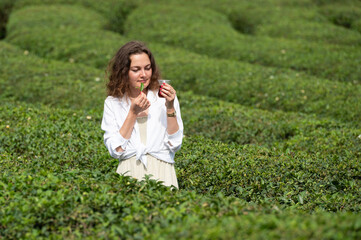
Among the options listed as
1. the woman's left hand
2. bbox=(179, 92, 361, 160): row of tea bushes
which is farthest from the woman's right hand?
bbox=(179, 92, 361, 160): row of tea bushes

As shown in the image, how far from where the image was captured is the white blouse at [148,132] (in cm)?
410

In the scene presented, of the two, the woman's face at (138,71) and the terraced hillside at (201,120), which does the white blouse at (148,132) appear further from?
the terraced hillside at (201,120)

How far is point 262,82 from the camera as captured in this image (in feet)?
41.2

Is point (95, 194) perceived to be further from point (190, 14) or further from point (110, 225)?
point (190, 14)

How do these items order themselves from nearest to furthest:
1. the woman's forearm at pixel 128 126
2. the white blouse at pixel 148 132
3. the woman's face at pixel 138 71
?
the woman's forearm at pixel 128 126 → the white blouse at pixel 148 132 → the woman's face at pixel 138 71

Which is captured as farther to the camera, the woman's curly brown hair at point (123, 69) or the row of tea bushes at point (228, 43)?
the row of tea bushes at point (228, 43)

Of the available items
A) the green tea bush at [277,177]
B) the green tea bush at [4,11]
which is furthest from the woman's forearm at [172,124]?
the green tea bush at [4,11]

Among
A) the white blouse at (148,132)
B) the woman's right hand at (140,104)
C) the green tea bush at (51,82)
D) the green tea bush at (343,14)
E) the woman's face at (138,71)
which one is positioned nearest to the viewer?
the woman's right hand at (140,104)

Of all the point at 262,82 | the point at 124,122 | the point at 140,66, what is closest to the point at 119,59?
the point at 140,66

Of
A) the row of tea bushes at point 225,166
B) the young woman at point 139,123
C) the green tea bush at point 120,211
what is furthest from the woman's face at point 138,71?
the row of tea bushes at point 225,166

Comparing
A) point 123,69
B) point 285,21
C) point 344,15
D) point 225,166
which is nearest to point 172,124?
point 123,69

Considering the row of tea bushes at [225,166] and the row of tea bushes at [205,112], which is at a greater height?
the row of tea bushes at [225,166]

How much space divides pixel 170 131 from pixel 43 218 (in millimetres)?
1309

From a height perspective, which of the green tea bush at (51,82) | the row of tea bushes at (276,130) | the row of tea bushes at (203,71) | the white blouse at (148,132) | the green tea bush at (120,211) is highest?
the white blouse at (148,132)
